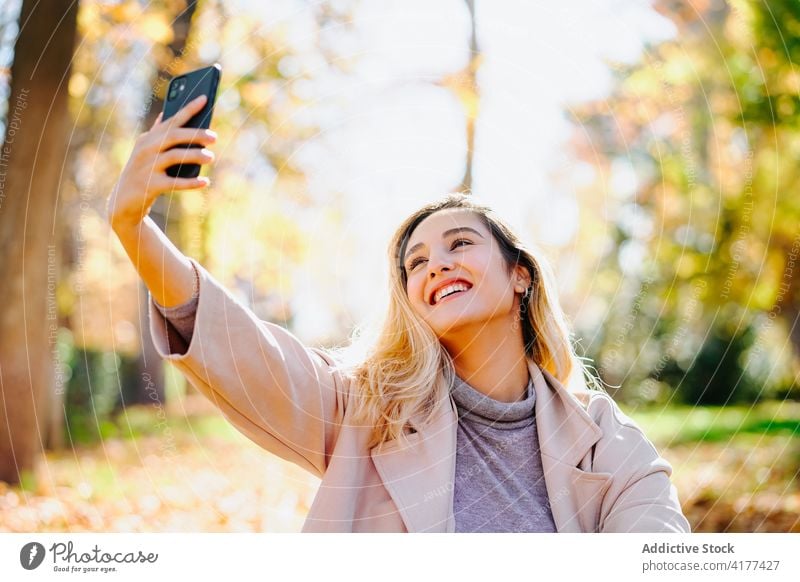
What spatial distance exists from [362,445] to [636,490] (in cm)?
91

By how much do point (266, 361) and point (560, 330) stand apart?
4.31 feet

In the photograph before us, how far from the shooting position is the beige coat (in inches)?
91.7

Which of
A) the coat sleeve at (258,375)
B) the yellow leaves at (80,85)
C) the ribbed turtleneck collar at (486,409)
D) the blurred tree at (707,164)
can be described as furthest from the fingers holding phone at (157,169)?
the yellow leaves at (80,85)

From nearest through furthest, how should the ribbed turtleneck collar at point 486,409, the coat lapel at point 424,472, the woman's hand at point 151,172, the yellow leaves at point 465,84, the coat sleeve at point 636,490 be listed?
the woman's hand at point 151,172
the coat lapel at point 424,472
the coat sleeve at point 636,490
the ribbed turtleneck collar at point 486,409
the yellow leaves at point 465,84

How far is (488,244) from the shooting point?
10.0 ft

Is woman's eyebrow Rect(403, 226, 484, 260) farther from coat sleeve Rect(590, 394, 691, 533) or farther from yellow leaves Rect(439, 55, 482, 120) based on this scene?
yellow leaves Rect(439, 55, 482, 120)

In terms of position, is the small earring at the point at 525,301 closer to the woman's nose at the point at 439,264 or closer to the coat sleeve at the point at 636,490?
the woman's nose at the point at 439,264

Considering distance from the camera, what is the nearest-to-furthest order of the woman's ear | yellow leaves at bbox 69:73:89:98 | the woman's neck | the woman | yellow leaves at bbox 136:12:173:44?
the woman → the woman's neck → the woman's ear → yellow leaves at bbox 136:12:173:44 → yellow leaves at bbox 69:73:89:98

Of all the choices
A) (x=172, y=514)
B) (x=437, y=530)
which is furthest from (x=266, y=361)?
(x=172, y=514)

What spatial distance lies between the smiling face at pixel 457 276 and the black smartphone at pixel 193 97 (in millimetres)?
1016
